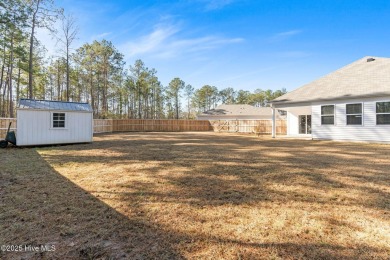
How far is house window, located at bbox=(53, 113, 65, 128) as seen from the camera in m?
12.1

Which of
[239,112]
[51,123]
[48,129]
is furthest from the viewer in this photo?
[239,112]

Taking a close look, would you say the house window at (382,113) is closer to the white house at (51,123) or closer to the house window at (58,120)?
the white house at (51,123)

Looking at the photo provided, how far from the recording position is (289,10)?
46.1 ft

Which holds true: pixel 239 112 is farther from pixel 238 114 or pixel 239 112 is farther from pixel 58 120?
pixel 58 120

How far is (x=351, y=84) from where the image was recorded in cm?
1459

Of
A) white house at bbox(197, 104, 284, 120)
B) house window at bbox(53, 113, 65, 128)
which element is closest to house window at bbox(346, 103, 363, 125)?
house window at bbox(53, 113, 65, 128)

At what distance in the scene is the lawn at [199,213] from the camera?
2.32 metres

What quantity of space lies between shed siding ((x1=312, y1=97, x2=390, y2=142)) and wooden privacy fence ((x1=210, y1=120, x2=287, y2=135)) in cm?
678

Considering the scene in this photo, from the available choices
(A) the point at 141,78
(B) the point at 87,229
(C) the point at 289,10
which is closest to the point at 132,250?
(B) the point at 87,229

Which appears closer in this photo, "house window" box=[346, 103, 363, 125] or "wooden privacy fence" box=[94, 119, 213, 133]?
"house window" box=[346, 103, 363, 125]

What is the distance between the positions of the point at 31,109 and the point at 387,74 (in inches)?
845

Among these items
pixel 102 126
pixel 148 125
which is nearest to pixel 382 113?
pixel 148 125

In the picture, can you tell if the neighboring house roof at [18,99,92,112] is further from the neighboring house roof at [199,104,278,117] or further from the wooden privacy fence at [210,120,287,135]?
the neighboring house roof at [199,104,278,117]

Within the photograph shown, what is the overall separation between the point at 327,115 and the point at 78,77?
3309 centimetres
